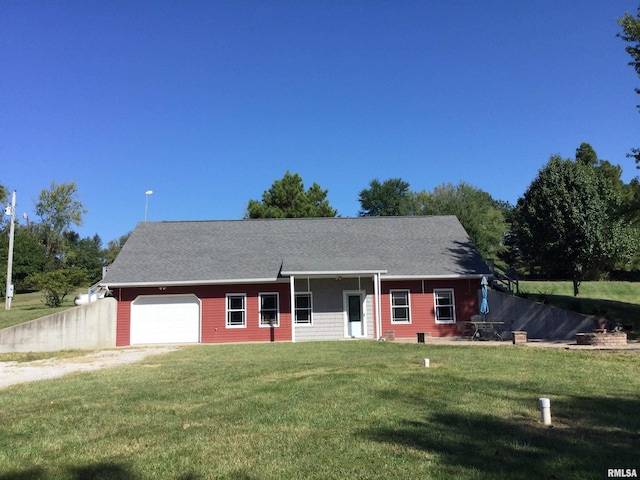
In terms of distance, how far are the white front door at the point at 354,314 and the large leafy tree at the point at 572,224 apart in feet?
34.9

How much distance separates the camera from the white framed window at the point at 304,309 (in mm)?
21219

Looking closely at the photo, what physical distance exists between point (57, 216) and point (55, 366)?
58383mm

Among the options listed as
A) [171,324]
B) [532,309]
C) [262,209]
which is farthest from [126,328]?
[262,209]

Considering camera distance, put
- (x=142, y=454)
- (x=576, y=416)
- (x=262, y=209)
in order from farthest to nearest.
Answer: (x=262, y=209) < (x=576, y=416) < (x=142, y=454)

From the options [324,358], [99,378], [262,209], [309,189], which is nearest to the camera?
[99,378]

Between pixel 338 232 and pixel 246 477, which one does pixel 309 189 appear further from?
pixel 246 477

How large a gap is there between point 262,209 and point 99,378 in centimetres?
3217

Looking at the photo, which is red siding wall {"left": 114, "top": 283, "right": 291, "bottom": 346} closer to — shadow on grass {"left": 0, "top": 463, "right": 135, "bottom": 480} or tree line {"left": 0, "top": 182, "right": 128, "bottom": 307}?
shadow on grass {"left": 0, "top": 463, "right": 135, "bottom": 480}

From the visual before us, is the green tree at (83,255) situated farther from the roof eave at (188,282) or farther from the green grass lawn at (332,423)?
the green grass lawn at (332,423)

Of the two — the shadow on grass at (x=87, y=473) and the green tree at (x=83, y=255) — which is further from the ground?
the green tree at (x=83, y=255)

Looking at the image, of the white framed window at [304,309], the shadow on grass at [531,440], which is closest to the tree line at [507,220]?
the white framed window at [304,309]

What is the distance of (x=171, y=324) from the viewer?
21172 mm

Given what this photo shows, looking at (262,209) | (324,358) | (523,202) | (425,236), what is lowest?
(324,358)

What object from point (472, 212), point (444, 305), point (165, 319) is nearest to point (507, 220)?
point (472, 212)
